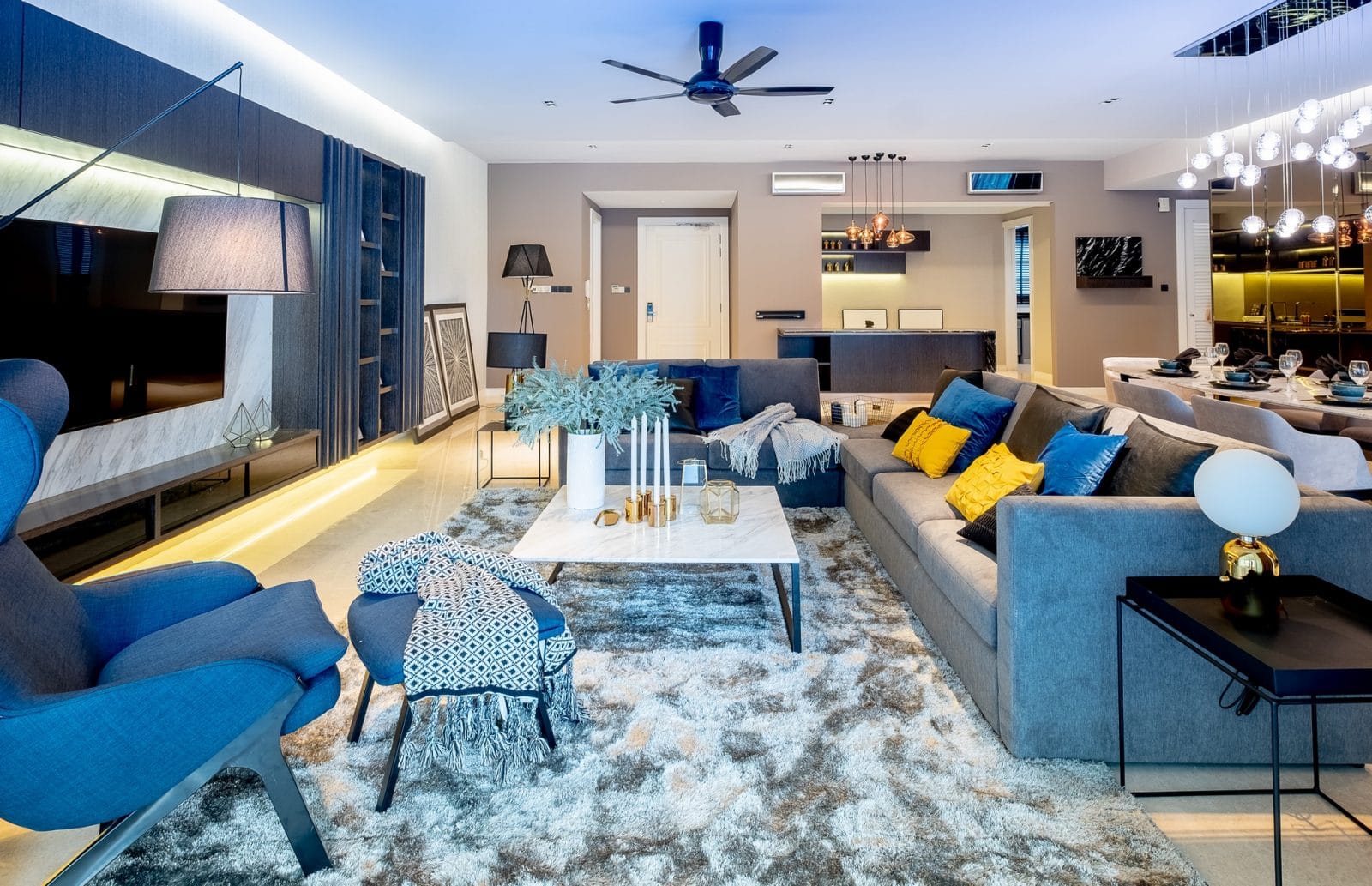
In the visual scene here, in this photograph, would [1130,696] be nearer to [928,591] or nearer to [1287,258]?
[928,591]

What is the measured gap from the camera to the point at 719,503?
3.11 metres

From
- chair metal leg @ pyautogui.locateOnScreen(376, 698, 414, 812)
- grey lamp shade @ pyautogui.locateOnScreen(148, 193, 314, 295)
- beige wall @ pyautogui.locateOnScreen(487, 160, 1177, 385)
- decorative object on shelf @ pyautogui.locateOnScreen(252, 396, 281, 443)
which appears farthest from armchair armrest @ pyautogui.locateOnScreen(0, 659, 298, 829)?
beige wall @ pyautogui.locateOnScreen(487, 160, 1177, 385)

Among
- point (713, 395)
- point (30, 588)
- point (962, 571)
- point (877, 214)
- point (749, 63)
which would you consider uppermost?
point (877, 214)

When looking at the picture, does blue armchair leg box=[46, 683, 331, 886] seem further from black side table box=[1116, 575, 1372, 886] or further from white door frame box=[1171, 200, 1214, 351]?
white door frame box=[1171, 200, 1214, 351]

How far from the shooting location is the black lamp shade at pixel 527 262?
27.3 feet

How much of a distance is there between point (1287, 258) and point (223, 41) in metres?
8.56

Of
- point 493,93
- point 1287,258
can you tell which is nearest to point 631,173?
point 493,93

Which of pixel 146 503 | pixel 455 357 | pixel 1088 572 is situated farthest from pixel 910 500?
pixel 455 357

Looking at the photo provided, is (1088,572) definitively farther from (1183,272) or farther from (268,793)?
(1183,272)

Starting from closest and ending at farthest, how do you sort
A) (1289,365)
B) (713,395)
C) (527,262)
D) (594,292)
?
(1289,365), (713,395), (527,262), (594,292)

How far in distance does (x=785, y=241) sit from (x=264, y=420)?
6049 mm

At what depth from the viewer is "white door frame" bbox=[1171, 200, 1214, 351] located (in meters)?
9.40

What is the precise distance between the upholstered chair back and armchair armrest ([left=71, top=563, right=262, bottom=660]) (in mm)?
59

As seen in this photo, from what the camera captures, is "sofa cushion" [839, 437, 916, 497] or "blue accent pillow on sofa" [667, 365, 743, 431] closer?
"sofa cushion" [839, 437, 916, 497]
